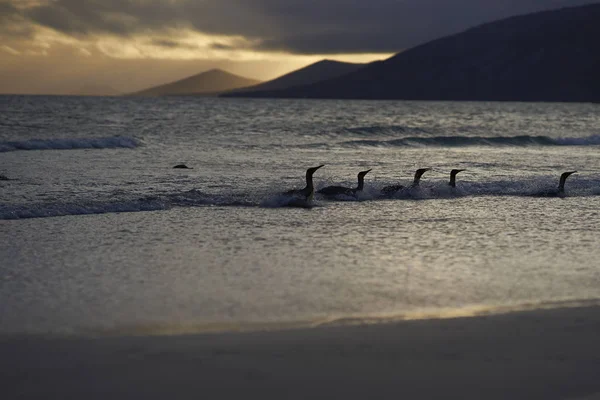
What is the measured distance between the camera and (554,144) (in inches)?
1740

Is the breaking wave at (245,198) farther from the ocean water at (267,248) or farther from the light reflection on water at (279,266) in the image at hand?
the light reflection on water at (279,266)

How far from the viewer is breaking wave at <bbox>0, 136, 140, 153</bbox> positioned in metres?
30.5

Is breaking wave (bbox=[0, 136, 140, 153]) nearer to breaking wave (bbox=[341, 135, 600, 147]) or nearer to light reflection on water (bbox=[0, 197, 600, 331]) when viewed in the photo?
breaking wave (bbox=[341, 135, 600, 147])

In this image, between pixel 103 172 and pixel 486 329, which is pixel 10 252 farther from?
pixel 103 172

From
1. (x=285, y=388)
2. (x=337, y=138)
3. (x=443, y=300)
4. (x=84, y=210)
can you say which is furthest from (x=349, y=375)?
(x=337, y=138)

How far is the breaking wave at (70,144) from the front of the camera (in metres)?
30.5

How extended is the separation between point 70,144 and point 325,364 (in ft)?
93.8

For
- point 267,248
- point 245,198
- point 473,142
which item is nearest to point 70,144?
point 245,198

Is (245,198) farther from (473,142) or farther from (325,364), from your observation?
(473,142)

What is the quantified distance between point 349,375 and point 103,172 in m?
16.3

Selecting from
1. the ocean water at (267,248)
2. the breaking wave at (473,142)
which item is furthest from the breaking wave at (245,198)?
the breaking wave at (473,142)

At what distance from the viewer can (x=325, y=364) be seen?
18.0ft

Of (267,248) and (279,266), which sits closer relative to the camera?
(279,266)

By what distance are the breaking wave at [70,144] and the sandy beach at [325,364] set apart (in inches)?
1015
